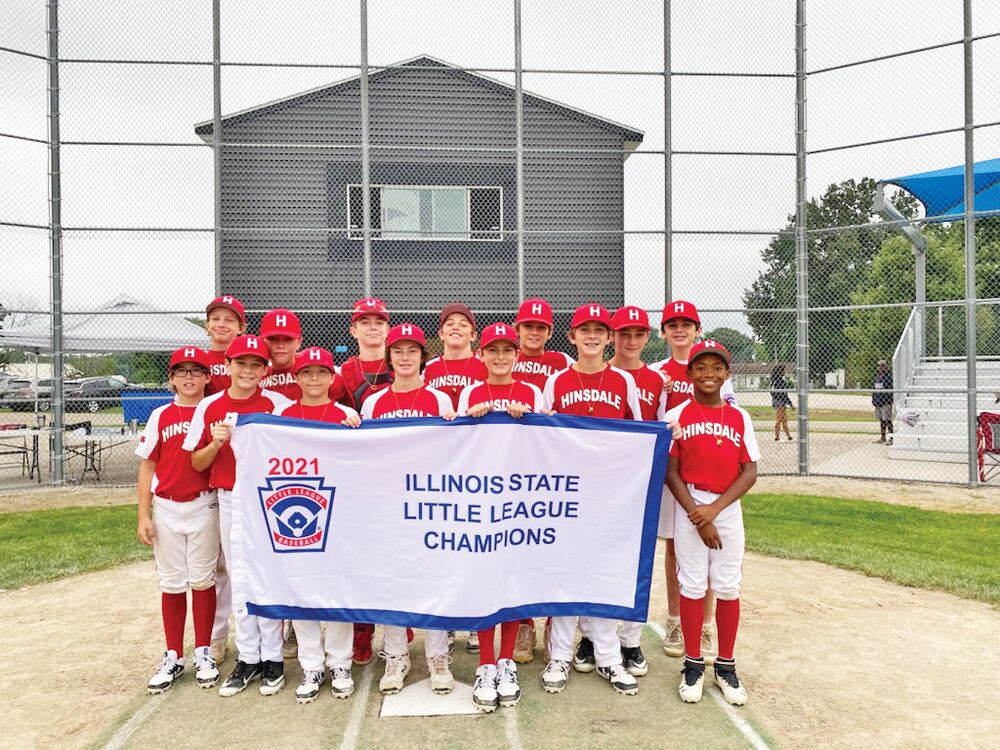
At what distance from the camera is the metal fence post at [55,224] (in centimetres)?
995

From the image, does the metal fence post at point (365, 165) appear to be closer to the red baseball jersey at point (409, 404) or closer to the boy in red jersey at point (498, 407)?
the red baseball jersey at point (409, 404)

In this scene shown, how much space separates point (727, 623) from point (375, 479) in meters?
2.16

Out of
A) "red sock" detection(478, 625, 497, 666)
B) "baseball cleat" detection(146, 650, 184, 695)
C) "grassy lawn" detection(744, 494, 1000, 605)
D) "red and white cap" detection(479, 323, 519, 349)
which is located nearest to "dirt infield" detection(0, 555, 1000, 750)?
"baseball cleat" detection(146, 650, 184, 695)

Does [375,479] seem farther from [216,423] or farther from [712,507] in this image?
[712,507]

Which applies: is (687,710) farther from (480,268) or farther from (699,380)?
(480,268)

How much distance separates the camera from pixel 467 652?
4.49 m

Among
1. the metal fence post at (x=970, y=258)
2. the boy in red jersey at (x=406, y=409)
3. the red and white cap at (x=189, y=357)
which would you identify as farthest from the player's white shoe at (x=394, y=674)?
the metal fence post at (x=970, y=258)

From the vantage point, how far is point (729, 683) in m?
3.79

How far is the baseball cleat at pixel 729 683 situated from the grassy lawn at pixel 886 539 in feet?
9.81

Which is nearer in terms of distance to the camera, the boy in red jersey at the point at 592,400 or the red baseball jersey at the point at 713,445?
the red baseball jersey at the point at 713,445

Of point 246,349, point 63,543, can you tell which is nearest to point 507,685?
point 246,349

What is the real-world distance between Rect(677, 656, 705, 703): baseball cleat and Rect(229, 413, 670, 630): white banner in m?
0.47

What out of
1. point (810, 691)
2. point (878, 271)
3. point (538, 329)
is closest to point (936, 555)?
point (810, 691)

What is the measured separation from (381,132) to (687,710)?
10.5 meters
